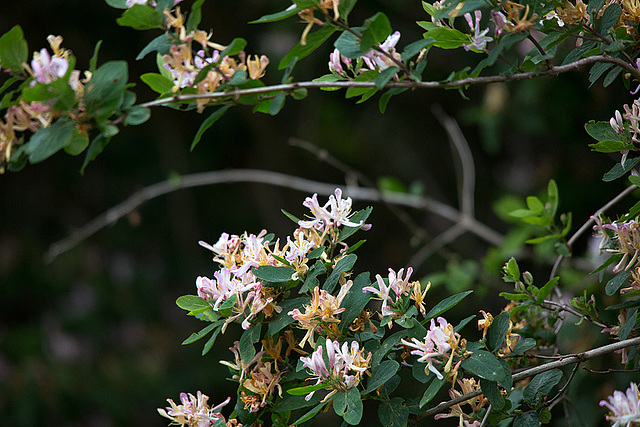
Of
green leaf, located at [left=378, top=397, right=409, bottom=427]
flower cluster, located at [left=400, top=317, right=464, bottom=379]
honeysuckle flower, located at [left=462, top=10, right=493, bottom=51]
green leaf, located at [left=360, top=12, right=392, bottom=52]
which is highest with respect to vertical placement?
green leaf, located at [left=360, top=12, right=392, bottom=52]

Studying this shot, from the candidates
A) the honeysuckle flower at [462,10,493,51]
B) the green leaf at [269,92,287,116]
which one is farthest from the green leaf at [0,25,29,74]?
the honeysuckle flower at [462,10,493,51]

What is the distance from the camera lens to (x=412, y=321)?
0.64m

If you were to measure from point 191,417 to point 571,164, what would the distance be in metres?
1.91

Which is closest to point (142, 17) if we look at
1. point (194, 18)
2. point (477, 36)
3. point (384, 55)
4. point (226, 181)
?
point (194, 18)

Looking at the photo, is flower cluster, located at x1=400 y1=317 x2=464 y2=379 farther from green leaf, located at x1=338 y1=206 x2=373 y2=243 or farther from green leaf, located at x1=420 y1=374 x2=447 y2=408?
green leaf, located at x1=338 y1=206 x2=373 y2=243

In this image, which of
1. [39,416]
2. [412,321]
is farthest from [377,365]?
[39,416]

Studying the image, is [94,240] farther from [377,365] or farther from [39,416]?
[377,365]

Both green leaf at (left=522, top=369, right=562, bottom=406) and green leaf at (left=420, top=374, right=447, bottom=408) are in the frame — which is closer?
green leaf at (left=420, top=374, right=447, bottom=408)

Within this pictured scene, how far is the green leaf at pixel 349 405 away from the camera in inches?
23.0

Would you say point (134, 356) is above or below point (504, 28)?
below

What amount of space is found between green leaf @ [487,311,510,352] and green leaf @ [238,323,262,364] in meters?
0.26

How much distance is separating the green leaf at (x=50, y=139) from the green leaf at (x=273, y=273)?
0.24 meters

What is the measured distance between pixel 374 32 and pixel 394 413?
0.40 meters

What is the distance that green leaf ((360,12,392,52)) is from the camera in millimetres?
615
